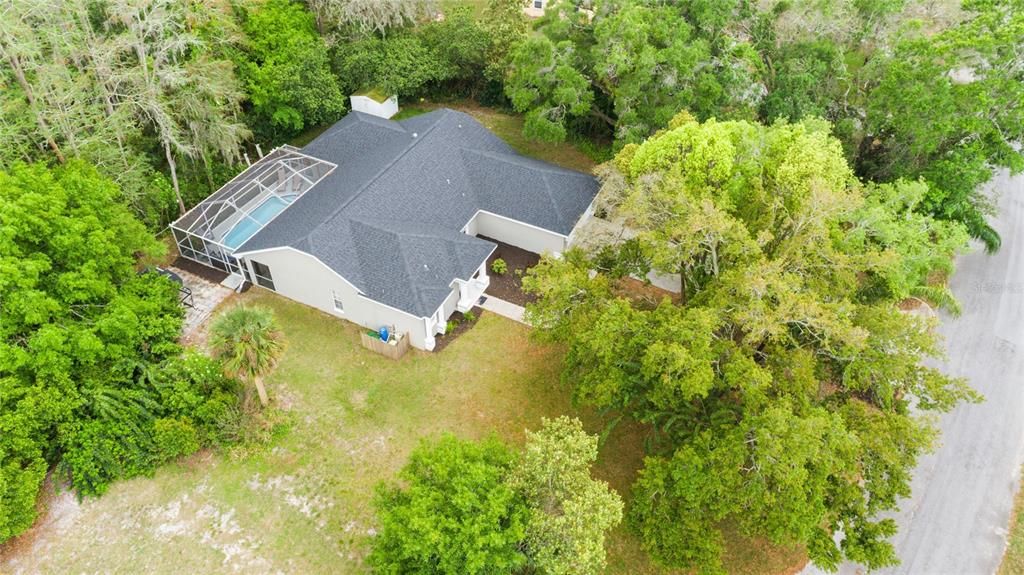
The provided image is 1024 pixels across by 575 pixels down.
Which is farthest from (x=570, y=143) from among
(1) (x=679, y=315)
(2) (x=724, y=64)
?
(1) (x=679, y=315)

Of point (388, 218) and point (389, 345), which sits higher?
point (388, 218)

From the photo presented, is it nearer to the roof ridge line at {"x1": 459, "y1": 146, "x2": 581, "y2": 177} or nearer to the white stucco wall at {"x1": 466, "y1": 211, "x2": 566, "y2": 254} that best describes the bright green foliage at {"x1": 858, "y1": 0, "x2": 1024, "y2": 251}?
the roof ridge line at {"x1": 459, "y1": 146, "x2": 581, "y2": 177}

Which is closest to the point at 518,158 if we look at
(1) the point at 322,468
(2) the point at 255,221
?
(2) the point at 255,221

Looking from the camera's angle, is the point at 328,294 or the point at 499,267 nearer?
the point at 328,294

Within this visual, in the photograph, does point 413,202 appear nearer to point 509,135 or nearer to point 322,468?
point 322,468

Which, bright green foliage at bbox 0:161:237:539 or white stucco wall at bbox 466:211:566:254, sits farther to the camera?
white stucco wall at bbox 466:211:566:254

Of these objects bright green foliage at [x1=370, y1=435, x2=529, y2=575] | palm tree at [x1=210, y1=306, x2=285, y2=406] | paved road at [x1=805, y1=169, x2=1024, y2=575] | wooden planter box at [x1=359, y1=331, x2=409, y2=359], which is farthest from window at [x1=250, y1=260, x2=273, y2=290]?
paved road at [x1=805, y1=169, x2=1024, y2=575]

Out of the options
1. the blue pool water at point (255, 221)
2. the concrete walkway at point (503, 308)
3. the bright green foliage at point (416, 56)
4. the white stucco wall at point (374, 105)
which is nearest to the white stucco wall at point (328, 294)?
the concrete walkway at point (503, 308)

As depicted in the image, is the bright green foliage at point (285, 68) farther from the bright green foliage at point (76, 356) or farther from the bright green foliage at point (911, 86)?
the bright green foliage at point (911, 86)
